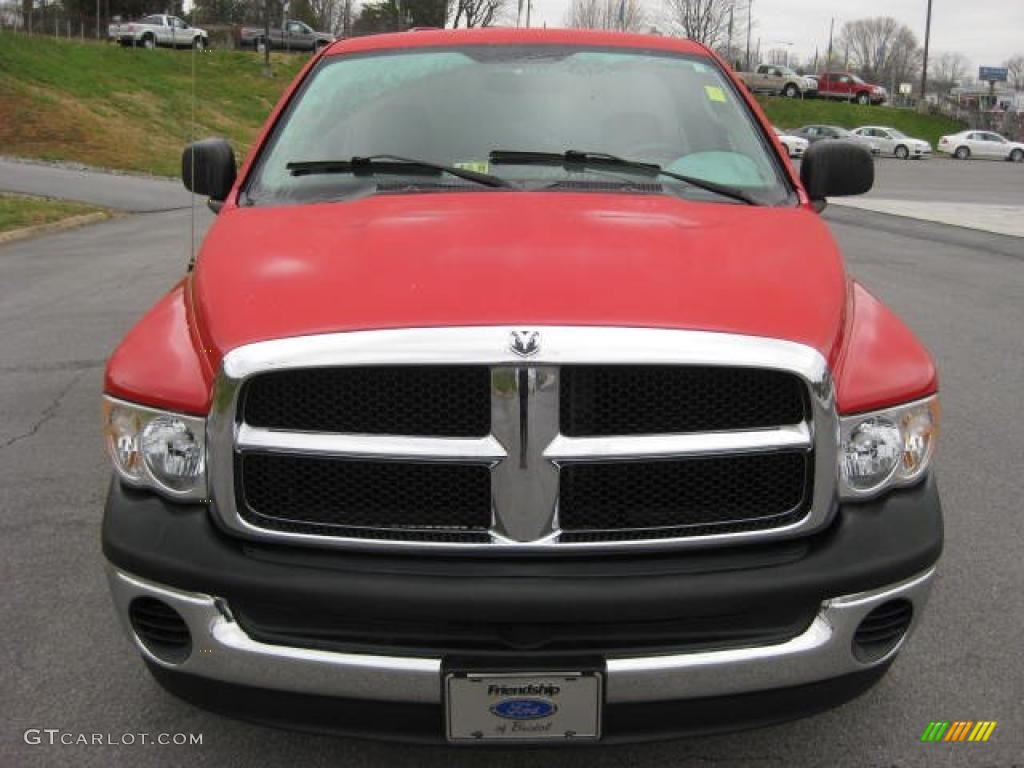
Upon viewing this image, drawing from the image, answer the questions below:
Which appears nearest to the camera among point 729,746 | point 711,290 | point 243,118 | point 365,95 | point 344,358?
point 344,358

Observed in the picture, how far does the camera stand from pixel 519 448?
2139mm

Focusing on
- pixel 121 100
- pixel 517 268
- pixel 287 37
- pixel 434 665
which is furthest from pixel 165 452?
pixel 287 37

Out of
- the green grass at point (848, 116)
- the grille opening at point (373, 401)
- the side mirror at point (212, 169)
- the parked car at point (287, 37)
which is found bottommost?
the grille opening at point (373, 401)

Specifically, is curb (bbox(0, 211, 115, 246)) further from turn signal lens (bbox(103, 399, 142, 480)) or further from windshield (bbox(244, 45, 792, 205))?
turn signal lens (bbox(103, 399, 142, 480))

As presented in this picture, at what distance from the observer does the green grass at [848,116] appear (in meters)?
58.9

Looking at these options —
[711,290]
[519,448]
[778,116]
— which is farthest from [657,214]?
[778,116]

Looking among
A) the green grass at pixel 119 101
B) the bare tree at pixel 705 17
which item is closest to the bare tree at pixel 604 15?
the bare tree at pixel 705 17

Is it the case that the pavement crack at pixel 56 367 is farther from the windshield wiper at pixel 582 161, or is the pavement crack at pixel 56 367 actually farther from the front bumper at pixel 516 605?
the front bumper at pixel 516 605

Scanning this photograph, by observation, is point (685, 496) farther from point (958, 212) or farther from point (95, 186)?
point (95, 186)

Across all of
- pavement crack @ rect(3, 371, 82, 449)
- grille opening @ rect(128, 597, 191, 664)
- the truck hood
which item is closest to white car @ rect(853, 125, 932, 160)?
pavement crack @ rect(3, 371, 82, 449)

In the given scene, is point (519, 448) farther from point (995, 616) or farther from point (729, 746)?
point (995, 616)

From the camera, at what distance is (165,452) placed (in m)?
2.32

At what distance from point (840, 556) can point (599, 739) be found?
2.18 feet

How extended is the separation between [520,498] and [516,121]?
1.81 meters
